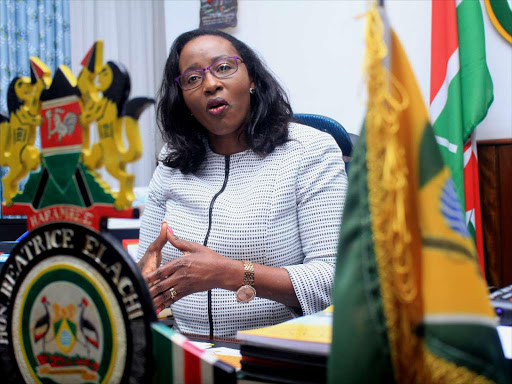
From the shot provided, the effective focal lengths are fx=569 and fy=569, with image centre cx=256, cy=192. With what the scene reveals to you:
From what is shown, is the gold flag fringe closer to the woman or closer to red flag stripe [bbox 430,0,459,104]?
the woman

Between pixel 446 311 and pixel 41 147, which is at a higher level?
pixel 41 147

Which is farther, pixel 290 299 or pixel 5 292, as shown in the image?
pixel 290 299

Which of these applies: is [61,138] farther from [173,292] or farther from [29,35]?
[29,35]

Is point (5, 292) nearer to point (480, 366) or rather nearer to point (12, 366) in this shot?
point (12, 366)

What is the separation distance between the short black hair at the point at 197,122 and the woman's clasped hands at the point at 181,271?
35 centimetres

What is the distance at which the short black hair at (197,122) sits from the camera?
1.41 meters

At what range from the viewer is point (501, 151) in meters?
2.41

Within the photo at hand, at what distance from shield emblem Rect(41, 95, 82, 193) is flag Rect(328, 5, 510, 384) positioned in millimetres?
305

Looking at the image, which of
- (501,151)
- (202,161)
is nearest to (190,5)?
(501,151)

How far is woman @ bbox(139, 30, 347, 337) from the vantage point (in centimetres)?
116

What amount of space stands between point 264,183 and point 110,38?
7.54ft

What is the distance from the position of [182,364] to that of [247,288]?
62cm

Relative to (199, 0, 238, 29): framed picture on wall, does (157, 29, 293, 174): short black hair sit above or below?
below

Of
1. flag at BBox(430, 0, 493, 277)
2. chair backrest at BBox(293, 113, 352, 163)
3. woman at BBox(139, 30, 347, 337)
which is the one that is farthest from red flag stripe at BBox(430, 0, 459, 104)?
woman at BBox(139, 30, 347, 337)
